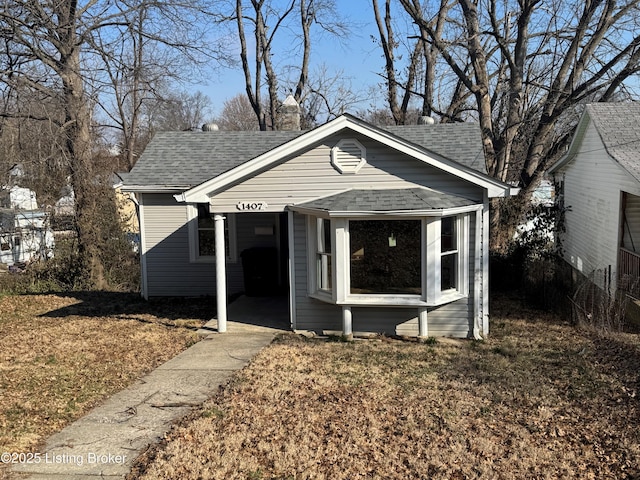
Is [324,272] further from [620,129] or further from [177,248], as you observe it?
[620,129]

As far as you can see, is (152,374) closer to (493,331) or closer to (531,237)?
(493,331)

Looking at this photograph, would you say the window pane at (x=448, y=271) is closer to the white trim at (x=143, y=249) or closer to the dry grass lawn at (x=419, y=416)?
the dry grass lawn at (x=419, y=416)

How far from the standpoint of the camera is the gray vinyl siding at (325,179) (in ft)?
31.3

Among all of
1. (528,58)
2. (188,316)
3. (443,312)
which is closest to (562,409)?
(443,312)

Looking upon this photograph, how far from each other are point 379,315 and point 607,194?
6335 millimetres

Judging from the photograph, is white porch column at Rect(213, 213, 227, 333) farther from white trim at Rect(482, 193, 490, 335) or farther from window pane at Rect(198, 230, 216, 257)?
white trim at Rect(482, 193, 490, 335)

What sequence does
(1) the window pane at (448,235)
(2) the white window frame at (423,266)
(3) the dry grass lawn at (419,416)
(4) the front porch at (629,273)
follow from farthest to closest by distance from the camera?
(4) the front porch at (629,273)
(1) the window pane at (448,235)
(2) the white window frame at (423,266)
(3) the dry grass lawn at (419,416)

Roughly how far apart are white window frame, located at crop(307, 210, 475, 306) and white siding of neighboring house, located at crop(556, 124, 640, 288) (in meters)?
3.23

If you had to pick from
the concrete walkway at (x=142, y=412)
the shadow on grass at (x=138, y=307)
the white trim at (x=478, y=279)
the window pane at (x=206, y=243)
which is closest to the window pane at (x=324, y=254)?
the concrete walkway at (x=142, y=412)

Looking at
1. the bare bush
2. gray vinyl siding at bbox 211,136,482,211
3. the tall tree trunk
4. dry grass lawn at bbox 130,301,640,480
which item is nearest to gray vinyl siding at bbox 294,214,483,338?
gray vinyl siding at bbox 211,136,482,211

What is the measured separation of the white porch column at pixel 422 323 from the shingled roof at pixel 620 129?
4549 mm

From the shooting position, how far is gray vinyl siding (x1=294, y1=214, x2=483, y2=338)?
9648mm

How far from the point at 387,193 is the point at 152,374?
190 inches

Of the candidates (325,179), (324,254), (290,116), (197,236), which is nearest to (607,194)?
(325,179)
